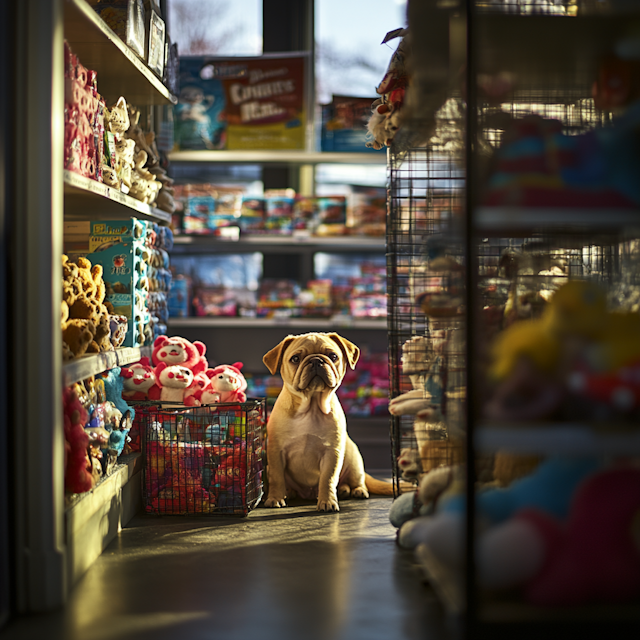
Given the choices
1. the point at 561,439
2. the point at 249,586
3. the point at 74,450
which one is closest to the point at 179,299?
the point at 74,450

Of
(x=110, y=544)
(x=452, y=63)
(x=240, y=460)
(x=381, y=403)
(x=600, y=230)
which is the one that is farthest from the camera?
(x=381, y=403)

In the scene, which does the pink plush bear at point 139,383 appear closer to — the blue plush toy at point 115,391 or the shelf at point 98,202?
the blue plush toy at point 115,391

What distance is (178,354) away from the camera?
116 inches

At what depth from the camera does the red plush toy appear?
6.61 feet

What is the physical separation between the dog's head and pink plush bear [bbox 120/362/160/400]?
1.56 ft

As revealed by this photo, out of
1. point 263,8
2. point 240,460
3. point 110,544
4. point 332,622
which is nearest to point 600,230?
point 332,622

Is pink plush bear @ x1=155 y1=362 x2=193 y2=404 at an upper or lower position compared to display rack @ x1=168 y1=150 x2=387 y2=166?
lower

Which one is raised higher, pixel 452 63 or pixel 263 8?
pixel 263 8

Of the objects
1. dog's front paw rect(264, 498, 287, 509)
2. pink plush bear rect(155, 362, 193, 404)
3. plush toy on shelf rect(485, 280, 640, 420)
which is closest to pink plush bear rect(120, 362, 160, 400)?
pink plush bear rect(155, 362, 193, 404)

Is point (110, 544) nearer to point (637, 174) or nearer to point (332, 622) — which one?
point (332, 622)

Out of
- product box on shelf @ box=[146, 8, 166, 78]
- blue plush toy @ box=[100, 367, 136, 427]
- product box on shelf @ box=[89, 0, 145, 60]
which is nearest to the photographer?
product box on shelf @ box=[89, 0, 145, 60]

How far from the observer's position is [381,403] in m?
4.27

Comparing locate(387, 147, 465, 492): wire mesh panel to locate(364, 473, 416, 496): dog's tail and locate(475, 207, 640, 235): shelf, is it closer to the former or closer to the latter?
locate(475, 207, 640, 235): shelf

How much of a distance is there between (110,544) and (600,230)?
1827mm
